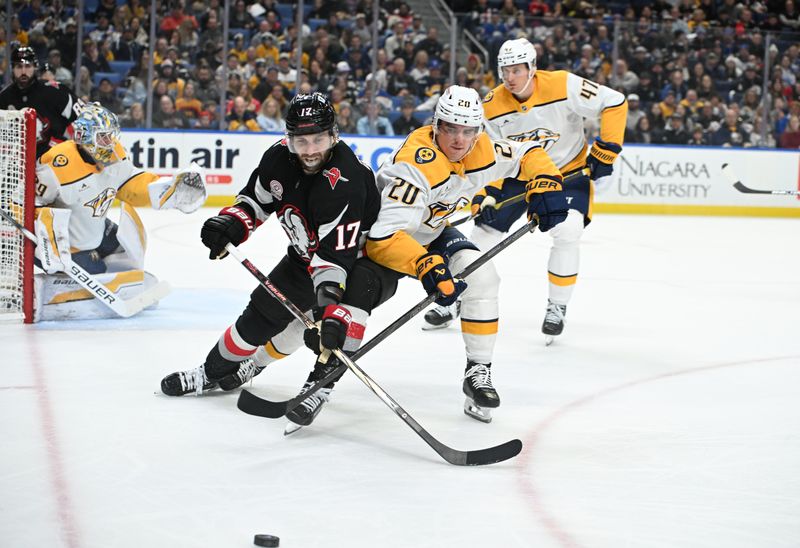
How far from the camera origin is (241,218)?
3.31 m

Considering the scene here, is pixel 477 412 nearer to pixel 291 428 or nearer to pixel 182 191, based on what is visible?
pixel 291 428

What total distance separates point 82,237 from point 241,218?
1.79 metres

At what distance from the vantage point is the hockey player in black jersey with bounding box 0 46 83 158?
5902 mm

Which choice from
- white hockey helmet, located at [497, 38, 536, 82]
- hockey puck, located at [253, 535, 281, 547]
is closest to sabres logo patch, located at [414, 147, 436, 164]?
hockey puck, located at [253, 535, 281, 547]

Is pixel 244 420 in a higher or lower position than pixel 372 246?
lower

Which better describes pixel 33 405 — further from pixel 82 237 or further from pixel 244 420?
pixel 82 237

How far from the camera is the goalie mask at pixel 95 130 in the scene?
4.59 m

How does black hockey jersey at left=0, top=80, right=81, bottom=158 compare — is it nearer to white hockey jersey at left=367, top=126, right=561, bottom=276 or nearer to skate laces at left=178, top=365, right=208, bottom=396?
skate laces at left=178, top=365, right=208, bottom=396

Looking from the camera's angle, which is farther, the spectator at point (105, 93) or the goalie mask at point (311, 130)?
the spectator at point (105, 93)

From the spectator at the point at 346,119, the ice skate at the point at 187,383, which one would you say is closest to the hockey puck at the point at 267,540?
the ice skate at the point at 187,383

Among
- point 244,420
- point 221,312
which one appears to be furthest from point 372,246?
point 221,312

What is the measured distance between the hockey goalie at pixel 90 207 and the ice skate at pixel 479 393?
184 cm

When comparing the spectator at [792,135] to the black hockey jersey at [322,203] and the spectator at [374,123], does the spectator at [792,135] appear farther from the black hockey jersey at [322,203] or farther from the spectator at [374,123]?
the black hockey jersey at [322,203]

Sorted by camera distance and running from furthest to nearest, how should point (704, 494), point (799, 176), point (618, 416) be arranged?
point (799, 176), point (618, 416), point (704, 494)
